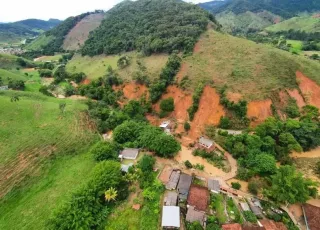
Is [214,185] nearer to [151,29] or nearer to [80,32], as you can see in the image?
[151,29]

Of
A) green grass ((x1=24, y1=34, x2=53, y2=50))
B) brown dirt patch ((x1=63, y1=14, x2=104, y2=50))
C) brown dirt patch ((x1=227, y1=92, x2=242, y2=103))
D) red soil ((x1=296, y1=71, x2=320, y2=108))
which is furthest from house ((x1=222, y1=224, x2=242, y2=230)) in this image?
green grass ((x1=24, y1=34, x2=53, y2=50))

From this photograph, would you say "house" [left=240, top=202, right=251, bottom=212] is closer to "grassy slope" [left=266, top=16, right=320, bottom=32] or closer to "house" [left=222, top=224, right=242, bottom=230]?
"house" [left=222, top=224, right=242, bottom=230]

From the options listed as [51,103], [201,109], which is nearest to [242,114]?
[201,109]

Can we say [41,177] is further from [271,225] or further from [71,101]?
[271,225]

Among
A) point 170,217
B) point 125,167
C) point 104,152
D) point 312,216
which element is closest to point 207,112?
point 125,167

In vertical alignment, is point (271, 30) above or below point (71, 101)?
below

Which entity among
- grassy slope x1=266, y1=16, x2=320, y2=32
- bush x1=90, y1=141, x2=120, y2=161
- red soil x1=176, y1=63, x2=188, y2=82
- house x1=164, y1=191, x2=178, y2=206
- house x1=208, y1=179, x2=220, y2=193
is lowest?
grassy slope x1=266, y1=16, x2=320, y2=32

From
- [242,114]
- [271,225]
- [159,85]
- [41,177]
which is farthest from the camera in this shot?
[159,85]
